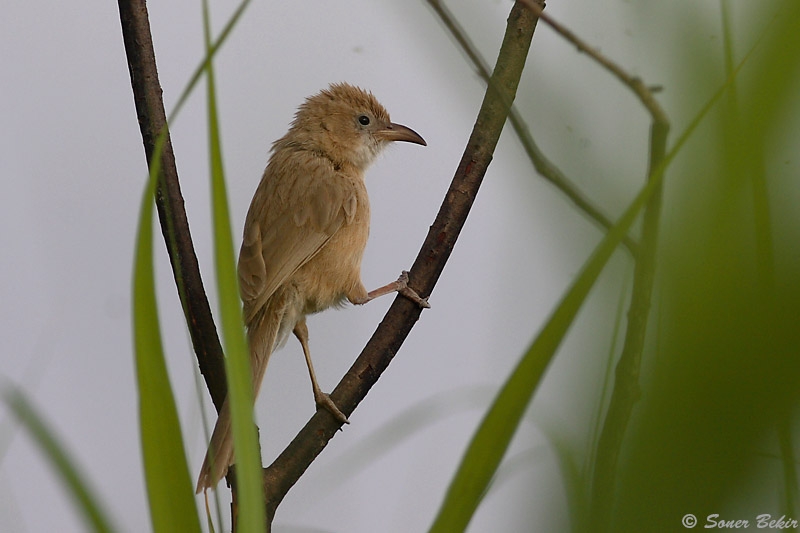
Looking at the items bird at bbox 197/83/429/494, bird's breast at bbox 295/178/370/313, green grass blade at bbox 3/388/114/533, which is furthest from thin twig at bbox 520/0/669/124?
bird's breast at bbox 295/178/370/313

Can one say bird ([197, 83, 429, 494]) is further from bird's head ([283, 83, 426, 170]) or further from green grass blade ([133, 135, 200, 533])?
green grass blade ([133, 135, 200, 533])

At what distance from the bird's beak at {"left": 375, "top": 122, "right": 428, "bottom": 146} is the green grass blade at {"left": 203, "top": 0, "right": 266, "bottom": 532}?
3785mm

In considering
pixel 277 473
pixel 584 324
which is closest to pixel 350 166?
pixel 277 473

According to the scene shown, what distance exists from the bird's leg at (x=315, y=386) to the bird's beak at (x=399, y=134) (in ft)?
4.15

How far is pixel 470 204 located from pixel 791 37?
2108 mm

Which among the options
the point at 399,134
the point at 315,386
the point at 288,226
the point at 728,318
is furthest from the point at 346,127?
the point at 728,318

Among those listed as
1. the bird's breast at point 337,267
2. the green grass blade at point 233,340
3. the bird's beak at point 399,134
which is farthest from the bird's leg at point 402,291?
the green grass blade at point 233,340

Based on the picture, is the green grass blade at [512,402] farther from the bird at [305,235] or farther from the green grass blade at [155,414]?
the bird at [305,235]

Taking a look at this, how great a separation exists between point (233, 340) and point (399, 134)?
3896mm

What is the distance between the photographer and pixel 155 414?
0.68 meters

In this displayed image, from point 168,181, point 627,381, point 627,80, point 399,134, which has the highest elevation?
point 399,134

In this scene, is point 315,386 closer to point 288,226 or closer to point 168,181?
point 288,226

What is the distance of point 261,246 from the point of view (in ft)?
11.8

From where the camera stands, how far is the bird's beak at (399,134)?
4.44 metres
